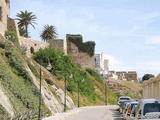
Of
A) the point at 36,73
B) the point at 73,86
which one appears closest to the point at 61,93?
the point at 36,73

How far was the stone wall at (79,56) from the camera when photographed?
288 feet

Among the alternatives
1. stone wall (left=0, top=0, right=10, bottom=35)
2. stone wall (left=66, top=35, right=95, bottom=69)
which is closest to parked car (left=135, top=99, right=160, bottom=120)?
stone wall (left=0, top=0, right=10, bottom=35)

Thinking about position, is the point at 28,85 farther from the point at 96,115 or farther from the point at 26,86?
the point at 96,115

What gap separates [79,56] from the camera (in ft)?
290

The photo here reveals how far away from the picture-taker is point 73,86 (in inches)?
2601

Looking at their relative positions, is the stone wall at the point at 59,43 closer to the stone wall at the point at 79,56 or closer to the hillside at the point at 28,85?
the hillside at the point at 28,85

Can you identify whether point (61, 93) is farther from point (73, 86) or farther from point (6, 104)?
point (6, 104)

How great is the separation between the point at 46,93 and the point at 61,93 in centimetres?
1089

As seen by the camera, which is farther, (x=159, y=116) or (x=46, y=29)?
(x=46, y=29)

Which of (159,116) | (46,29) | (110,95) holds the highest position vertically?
(46,29)

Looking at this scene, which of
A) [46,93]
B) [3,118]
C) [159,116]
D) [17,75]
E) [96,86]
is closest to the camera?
[159,116]

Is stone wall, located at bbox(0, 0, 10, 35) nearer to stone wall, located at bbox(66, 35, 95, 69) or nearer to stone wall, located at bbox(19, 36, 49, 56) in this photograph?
stone wall, located at bbox(19, 36, 49, 56)

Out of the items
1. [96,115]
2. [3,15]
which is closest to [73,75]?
[3,15]

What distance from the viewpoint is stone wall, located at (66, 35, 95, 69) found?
87.8 m
